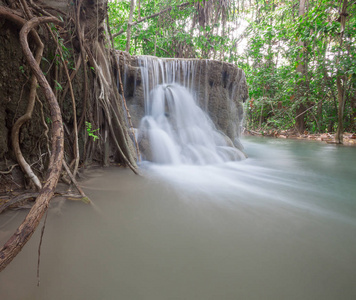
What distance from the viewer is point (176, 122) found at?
4.40m

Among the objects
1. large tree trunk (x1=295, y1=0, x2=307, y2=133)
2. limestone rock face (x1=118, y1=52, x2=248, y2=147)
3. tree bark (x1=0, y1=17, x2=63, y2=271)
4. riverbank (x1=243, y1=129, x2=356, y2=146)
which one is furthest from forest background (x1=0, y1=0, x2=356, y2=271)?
riverbank (x1=243, y1=129, x2=356, y2=146)

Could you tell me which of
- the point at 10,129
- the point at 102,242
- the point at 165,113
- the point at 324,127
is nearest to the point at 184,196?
the point at 102,242

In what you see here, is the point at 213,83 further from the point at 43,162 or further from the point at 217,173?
the point at 43,162

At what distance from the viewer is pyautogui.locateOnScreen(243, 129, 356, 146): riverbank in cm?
778

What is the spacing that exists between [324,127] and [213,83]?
7.72 m

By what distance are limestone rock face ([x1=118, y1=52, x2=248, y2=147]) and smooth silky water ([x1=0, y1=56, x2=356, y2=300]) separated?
91.3 inches

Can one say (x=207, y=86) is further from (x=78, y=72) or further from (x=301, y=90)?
(x=301, y=90)

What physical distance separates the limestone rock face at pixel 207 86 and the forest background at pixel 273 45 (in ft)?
5.37

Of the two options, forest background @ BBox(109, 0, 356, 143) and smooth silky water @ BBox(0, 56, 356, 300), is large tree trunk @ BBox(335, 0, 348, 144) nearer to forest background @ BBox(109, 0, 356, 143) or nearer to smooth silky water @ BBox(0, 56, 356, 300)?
forest background @ BBox(109, 0, 356, 143)

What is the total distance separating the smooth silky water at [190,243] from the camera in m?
0.87

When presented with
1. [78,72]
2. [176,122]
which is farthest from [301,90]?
[78,72]

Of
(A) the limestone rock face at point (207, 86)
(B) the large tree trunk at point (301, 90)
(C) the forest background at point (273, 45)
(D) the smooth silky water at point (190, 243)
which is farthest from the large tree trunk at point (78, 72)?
(B) the large tree trunk at point (301, 90)

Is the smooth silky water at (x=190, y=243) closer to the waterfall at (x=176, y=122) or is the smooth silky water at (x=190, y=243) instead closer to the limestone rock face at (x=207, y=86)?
the waterfall at (x=176, y=122)

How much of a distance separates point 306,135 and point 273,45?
4966mm
